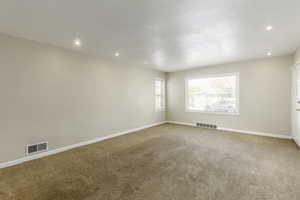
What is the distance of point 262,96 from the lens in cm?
456

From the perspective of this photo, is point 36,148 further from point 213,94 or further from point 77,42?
point 213,94

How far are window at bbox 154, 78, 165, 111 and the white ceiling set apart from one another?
9.99ft

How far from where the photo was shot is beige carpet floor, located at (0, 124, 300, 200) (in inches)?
75.3

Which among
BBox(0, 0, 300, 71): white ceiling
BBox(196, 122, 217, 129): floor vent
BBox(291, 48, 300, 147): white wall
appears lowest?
BBox(196, 122, 217, 129): floor vent

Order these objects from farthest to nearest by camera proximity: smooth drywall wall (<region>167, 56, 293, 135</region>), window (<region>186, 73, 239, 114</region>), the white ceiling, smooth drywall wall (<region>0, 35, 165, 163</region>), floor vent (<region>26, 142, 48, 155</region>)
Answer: window (<region>186, 73, 239, 114</region>) → smooth drywall wall (<region>167, 56, 293, 135</region>) → floor vent (<region>26, 142, 48, 155</region>) → smooth drywall wall (<region>0, 35, 165, 163</region>) → the white ceiling

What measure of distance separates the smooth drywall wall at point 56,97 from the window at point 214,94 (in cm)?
284

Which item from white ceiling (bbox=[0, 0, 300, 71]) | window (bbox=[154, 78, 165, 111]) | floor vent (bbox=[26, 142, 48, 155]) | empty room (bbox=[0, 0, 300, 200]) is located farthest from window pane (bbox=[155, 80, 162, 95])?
floor vent (bbox=[26, 142, 48, 155])

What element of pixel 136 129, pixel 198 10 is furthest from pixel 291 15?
pixel 136 129

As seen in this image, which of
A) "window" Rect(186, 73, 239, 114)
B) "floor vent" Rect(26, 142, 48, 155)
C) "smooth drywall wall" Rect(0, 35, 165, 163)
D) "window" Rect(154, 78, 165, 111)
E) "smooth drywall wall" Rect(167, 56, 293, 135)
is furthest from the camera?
"window" Rect(154, 78, 165, 111)

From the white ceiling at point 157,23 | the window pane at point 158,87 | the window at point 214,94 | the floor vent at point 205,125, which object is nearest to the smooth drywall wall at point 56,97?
the white ceiling at point 157,23

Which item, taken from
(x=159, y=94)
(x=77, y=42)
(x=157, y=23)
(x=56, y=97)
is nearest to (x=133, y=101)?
(x=159, y=94)

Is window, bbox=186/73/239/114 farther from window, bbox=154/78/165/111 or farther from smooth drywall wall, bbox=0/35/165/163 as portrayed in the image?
smooth drywall wall, bbox=0/35/165/163

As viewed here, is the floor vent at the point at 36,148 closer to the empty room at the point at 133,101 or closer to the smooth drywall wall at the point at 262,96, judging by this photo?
the empty room at the point at 133,101

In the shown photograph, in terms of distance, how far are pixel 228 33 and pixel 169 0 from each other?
5.34ft
